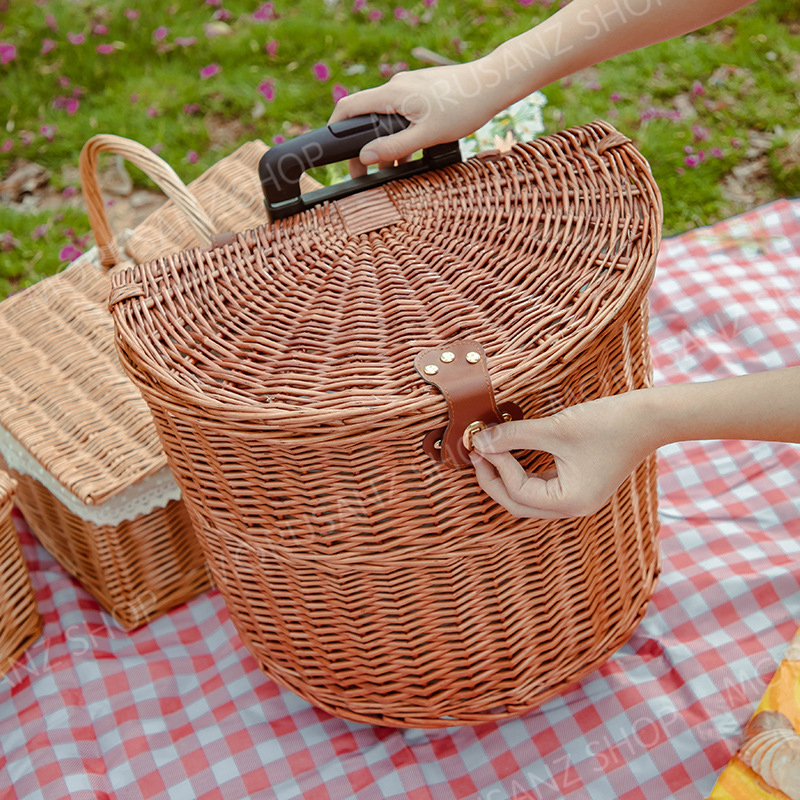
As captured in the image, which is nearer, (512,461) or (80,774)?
(512,461)

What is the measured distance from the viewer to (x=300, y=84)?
2.96 meters

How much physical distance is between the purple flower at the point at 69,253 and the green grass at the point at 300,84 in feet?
0.13

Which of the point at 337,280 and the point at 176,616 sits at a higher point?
the point at 337,280

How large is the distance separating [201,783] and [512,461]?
2.70 ft

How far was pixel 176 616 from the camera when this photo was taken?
166cm

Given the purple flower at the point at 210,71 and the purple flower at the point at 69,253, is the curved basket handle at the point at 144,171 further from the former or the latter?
the purple flower at the point at 210,71

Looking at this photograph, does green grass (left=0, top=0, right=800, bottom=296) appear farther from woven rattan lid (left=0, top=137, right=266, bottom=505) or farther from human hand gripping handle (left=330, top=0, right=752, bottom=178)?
human hand gripping handle (left=330, top=0, right=752, bottom=178)

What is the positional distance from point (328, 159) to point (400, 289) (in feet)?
0.92

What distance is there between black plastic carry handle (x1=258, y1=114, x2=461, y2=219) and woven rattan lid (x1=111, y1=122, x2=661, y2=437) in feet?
0.08

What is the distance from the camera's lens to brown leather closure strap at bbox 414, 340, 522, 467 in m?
0.96

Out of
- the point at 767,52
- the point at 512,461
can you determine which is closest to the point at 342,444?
the point at 512,461

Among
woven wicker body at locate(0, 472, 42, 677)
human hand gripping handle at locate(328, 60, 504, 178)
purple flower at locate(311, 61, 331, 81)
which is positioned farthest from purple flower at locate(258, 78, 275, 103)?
woven wicker body at locate(0, 472, 42, 677)

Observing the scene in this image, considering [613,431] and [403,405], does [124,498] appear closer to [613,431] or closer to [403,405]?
[403,405]

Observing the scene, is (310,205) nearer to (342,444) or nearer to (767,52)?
(342,444)
